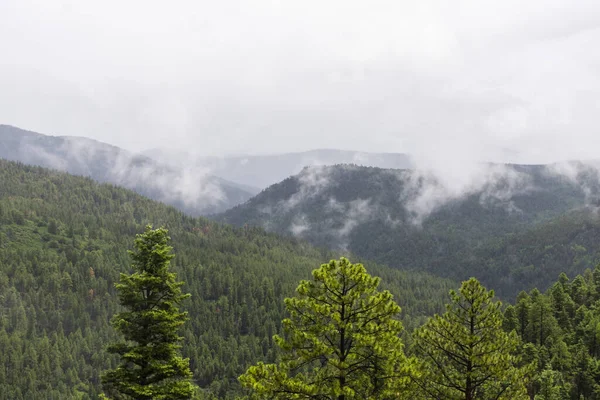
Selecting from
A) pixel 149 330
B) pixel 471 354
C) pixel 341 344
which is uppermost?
pixel 341 344

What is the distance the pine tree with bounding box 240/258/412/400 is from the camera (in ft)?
68.7

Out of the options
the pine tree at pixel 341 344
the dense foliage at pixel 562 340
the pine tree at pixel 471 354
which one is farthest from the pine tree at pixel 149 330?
the dense foliage at pixel 562 340

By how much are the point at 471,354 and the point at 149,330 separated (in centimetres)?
1879

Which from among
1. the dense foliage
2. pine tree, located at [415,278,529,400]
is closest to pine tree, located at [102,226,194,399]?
pine tree, located at [415,278,529,400]

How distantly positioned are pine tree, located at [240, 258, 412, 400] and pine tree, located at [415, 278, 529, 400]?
10.8 ft

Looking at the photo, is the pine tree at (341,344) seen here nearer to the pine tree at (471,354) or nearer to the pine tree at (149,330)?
the pine tree at (471,354)

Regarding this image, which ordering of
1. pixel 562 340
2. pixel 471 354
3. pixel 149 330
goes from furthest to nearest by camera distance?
pixel 562 340 < pixel 149 330 < pixel 471 354

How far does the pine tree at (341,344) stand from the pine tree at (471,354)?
3.29 meters

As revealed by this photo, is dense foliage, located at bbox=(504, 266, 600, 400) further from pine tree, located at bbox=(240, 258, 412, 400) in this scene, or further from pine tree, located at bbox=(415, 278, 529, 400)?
pine tree, located at bbox=(240, 258, 412, 400)

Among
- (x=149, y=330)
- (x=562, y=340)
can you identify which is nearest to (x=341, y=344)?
(x=149, y=330)

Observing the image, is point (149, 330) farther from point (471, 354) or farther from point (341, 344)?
point (471, 354)

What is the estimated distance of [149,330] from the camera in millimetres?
25031

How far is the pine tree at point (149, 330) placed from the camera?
2451 centimetres

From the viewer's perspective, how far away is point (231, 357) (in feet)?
581
